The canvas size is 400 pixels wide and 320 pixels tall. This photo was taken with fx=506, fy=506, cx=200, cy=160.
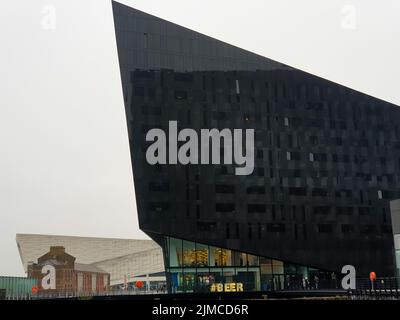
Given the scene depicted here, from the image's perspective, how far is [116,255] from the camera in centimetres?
4353

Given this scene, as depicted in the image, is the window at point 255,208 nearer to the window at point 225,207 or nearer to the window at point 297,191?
the window at point 225,207

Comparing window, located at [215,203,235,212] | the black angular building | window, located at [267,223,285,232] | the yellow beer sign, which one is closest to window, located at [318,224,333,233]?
the black angular building

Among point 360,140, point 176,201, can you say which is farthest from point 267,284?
point 360,140

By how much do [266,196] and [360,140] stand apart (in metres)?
10.4

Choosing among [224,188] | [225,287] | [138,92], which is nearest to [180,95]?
[138,92]

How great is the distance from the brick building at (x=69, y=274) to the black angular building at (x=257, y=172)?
21.2 feet

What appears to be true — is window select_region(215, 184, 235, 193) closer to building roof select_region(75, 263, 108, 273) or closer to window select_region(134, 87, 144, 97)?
window select_region(134, 87, 144, 97)

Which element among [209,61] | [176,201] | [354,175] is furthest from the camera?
[354,175]

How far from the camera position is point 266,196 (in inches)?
1583

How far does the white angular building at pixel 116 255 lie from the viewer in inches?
1597

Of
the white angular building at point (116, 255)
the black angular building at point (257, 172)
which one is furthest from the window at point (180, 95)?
the white angular building at point (116, 255)

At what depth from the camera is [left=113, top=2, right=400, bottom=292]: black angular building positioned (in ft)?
124

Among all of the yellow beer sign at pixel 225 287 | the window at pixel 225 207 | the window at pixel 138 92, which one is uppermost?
the window at pixel 138 92
